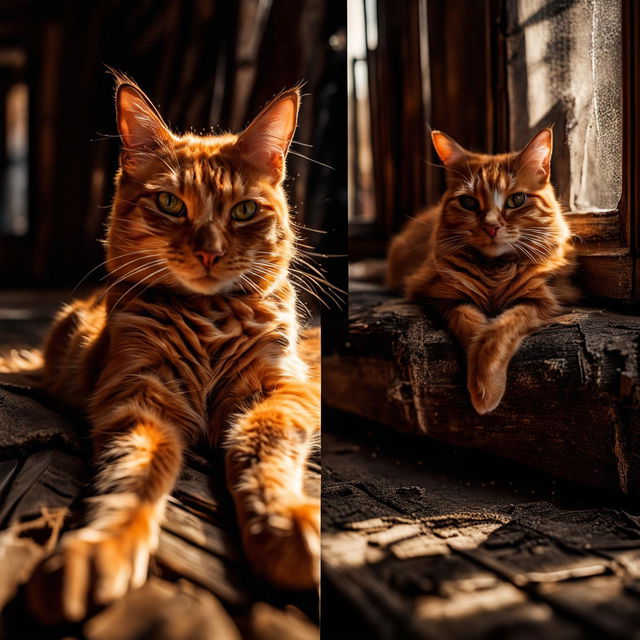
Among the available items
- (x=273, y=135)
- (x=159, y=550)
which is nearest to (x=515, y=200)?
(x=273, y=135)

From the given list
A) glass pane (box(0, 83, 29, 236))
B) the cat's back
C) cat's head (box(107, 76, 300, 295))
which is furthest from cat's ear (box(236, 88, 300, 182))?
glass pane (box(0, 83, 29, 236))

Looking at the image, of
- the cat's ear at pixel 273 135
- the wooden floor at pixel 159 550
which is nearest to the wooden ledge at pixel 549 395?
the wooden floor at pixel 159 550

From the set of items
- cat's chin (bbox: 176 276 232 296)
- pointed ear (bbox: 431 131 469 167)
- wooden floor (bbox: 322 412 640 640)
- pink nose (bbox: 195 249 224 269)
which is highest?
pointed ear (bbox: 431 131 469 167)

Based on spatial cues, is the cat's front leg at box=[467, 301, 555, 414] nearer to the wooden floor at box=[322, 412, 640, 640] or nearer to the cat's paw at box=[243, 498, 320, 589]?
the wooden floor at box=[322, 412, 640, 640]

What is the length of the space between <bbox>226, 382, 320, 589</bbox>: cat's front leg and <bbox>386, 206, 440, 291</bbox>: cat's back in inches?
28.6

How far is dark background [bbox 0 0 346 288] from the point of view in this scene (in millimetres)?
1438

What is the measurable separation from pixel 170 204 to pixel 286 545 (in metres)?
0.69

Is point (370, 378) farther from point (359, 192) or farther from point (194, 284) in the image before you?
point (359, 192)

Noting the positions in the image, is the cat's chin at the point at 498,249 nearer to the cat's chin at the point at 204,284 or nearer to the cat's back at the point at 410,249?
the cat's back at the point at 410,249

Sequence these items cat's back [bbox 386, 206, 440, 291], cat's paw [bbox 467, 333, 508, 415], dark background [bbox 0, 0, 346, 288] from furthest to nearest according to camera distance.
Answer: cat's back [bbox 386, 206, 440, 291], dark background [bbox 0, 0, 346, 288], cat's paw [bbox 467, 333, 508, 415]

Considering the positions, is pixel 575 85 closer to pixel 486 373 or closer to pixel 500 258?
pixel 500 258

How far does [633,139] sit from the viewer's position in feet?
3.73

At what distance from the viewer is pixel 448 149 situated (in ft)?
4.23

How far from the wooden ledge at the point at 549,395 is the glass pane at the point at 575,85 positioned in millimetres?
289
